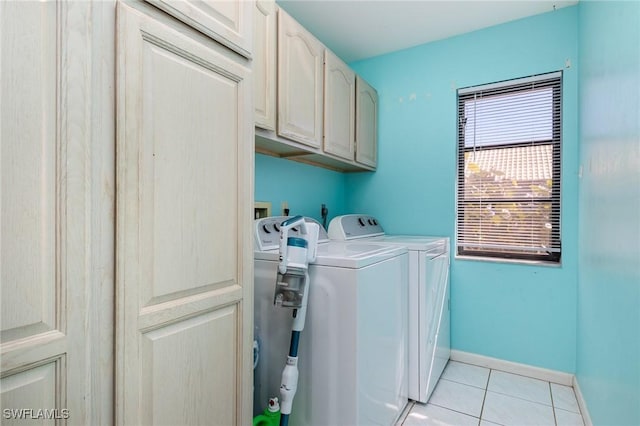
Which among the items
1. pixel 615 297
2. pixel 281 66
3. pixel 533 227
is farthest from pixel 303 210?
pixel 615 297

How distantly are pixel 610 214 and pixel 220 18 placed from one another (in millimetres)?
1792

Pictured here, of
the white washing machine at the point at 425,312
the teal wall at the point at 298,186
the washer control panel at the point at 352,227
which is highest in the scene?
the teal wall at the point at 298,186

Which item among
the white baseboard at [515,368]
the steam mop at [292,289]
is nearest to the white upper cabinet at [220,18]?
the steam mop at [292,289]

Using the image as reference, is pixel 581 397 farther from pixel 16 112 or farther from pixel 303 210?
pixel 16 112

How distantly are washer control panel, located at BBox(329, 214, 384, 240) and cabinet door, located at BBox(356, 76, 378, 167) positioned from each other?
48cm

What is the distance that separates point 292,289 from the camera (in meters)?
1.35

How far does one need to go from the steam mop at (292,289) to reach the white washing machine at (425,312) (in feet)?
2.61

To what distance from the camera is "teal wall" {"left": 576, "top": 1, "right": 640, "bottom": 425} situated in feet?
3.79

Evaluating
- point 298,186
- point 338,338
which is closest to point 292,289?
point 338,338

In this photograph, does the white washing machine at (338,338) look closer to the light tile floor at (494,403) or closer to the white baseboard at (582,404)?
the light tile floor at (494,403)

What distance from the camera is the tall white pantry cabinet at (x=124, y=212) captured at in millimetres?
633

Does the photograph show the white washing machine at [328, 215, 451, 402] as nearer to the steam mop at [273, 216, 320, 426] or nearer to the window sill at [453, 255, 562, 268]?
the window sill at [453, 255, 562, 268]

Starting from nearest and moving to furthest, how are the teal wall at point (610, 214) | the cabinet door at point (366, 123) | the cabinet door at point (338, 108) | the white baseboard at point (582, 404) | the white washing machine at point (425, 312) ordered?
the teal wall at point (610, 214), the white baseboard at point (582, 404), the white washing machine at point (425, 312), the cabinet door at point (338, 108), the cabinet door at point (366, 123)

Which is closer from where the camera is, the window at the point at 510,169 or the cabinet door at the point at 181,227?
the cabinet door at the point at 181,227
